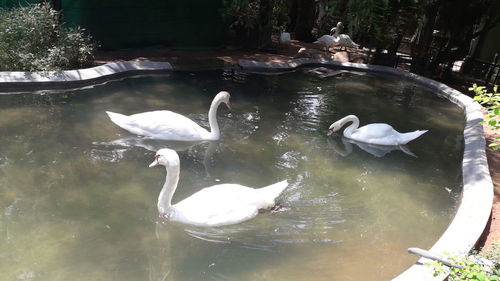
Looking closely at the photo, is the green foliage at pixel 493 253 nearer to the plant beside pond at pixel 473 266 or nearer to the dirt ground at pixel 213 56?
the plant beside pond at pixel 473 266

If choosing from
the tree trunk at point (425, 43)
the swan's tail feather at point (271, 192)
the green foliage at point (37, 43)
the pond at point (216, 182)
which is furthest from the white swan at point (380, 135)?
the tree trunk at point (425, 43)

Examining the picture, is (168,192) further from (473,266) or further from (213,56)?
(213,56)

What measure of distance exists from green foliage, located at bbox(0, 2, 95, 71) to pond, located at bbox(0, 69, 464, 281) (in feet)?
4.14

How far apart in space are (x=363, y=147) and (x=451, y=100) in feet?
15.7

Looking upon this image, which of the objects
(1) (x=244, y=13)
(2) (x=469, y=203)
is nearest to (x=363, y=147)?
(2) (x=469, y=203)

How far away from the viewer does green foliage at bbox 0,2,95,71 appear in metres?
8.59

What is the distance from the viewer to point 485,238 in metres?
4.43

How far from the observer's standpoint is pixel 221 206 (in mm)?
4168

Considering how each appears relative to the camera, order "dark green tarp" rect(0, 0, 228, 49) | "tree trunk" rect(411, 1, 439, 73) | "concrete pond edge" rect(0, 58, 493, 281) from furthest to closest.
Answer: "tree trunk" rect(411, 1, 439, 73) < "dark green tarp" rect(0, 0, 228, 49) < "concrete pond edge" rect(0, 58, 493, 281)

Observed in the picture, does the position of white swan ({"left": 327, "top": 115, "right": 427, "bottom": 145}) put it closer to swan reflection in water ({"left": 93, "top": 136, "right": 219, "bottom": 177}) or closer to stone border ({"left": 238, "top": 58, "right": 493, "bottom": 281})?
stone border ({"left": 238, "top": 58, "right": 493, "bottom": 281})

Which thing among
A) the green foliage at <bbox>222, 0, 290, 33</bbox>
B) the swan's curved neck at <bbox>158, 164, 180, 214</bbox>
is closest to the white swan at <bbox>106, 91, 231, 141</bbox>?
the swan's curved neck at <bbox>158, 164, 180, 214</bbox>

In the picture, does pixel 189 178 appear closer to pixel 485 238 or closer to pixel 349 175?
pixel 349 175

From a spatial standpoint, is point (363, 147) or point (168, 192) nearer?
point (168, 192)

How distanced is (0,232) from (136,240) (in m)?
1.21
